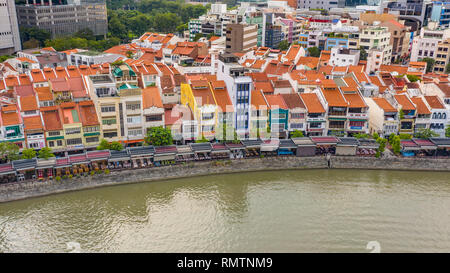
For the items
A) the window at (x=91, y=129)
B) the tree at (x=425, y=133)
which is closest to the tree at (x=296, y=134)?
the tree at (x=425, y=133)

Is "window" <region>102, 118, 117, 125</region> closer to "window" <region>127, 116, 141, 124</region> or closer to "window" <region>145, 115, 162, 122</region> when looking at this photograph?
"window" <region>127, 116, 141, 124</region>

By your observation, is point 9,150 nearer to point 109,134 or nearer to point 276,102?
point 109,134

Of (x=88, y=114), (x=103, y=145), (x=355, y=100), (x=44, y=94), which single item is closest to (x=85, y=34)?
(x=44, y=94)

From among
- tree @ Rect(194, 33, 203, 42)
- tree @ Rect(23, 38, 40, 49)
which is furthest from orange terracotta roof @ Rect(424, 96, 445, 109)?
tree @ Rect(23, 38, 40, 49)

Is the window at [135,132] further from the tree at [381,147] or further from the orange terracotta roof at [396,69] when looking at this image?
the orange terracotta roof at [396,69]

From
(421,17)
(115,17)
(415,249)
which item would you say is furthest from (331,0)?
(415,249)

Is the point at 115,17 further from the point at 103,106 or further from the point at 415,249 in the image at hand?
the point at 415,249
